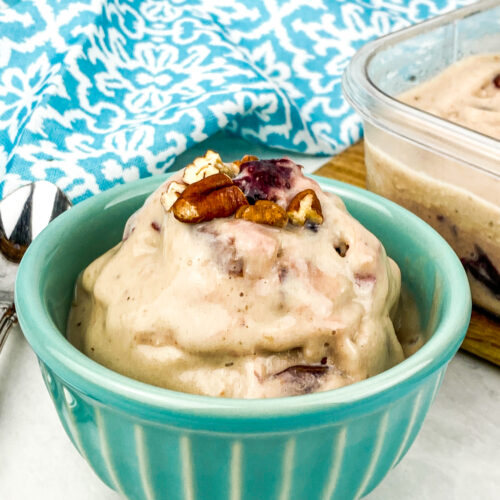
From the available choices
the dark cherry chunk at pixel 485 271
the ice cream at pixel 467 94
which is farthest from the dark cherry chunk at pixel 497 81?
the dark cherry chunk at pixel 485 271

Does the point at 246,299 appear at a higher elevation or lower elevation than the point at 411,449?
higher

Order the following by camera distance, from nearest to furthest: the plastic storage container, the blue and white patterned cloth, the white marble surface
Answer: the white marble surface, the plastic storage container, the blue and white patterned cloth

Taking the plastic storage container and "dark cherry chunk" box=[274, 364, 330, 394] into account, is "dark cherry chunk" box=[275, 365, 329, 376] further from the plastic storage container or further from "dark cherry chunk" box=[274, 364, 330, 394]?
the plastic storage container

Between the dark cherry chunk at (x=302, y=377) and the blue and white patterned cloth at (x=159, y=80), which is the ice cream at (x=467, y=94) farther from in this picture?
the dark cherry chunk at (x=302, y=377)

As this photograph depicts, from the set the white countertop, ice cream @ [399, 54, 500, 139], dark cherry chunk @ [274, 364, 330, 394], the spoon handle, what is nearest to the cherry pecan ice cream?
dark cherry chunk @ [274, 364, 330, 394]

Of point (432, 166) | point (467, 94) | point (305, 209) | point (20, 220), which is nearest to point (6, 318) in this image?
point (20, 220)

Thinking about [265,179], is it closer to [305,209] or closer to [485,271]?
[305,209]
